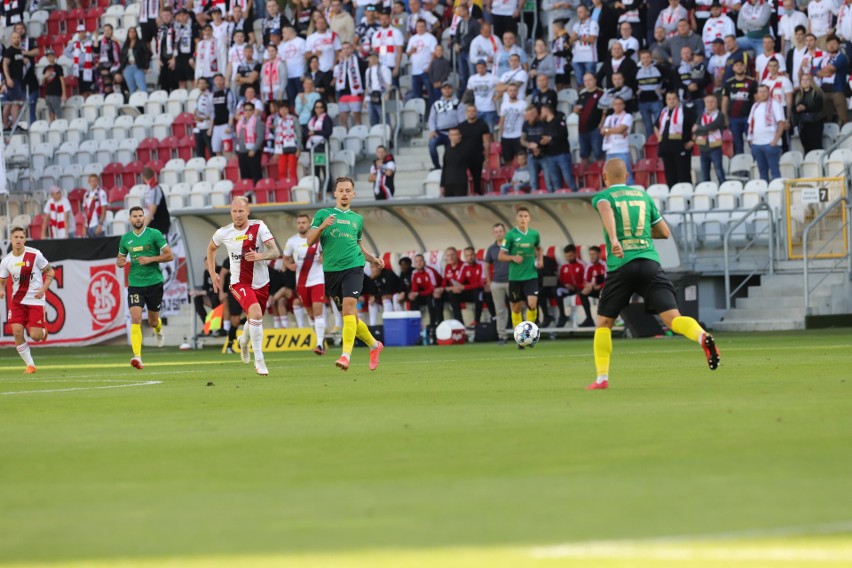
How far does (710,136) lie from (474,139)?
4375 millimetres

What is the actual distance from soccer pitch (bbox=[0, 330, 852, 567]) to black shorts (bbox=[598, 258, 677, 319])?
69cm

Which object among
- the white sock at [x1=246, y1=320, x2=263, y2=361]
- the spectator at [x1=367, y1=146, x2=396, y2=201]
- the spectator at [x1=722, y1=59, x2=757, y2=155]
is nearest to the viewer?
the white sock at [x1=246, y1=320, x2=263, y2=361]

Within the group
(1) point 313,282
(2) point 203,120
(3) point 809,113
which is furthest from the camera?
(2) point 203,120

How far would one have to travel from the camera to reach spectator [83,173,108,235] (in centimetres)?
3356

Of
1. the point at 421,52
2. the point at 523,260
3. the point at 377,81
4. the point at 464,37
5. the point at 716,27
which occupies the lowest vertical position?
the point at 523,260

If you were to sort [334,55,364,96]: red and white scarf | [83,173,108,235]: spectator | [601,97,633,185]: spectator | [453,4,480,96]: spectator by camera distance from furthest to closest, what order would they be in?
[83,173,108,235]: spectator
[334,55,364,96]: red and white scarf
[453,4,480,96]: spectator
[601,97,633,185]: spectator

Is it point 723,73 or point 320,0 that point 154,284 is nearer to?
point 723,73

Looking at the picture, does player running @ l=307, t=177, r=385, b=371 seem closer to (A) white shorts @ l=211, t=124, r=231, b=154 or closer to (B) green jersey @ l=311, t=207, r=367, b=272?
(B) green jersey @ l=311, t=207, r=367, b=272

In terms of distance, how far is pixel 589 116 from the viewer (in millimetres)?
28078

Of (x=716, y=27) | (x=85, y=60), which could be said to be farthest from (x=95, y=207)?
(x=716, y=27)

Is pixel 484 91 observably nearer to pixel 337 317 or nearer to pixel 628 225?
pixel 337 317

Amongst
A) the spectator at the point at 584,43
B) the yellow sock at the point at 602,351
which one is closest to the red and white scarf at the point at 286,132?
the spectator at the point at 584,43

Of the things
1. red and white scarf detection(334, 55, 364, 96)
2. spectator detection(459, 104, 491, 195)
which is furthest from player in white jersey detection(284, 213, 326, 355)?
red and white scarf detection(334, 55, 364, 96)

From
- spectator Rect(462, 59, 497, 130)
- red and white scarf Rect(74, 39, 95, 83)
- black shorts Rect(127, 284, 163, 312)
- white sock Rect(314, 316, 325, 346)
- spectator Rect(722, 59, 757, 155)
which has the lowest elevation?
white sock Rect(314, 316, 325, 346)
